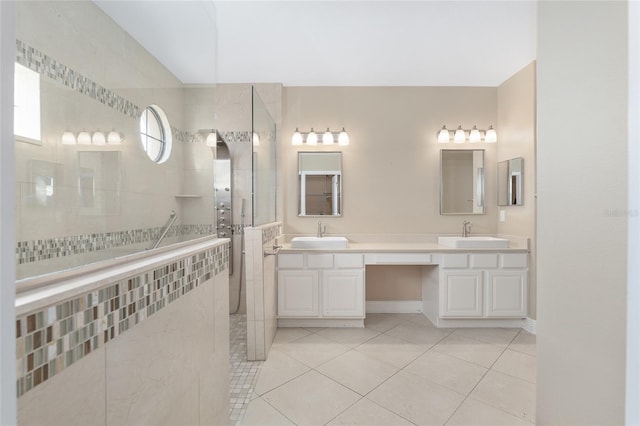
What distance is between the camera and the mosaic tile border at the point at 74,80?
776 mm

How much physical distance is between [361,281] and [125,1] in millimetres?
2474

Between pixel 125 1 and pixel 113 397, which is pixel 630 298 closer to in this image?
pixel 113 397

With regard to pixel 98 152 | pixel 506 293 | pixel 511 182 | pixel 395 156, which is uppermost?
pixel 395 156

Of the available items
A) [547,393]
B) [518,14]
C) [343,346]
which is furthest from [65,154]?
[518,14]

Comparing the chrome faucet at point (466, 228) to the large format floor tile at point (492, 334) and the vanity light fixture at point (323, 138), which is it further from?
the vanity light fixture at point (323, 138)

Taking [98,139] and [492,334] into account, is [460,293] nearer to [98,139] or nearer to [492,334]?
[492,334]

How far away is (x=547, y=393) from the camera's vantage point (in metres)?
1.03

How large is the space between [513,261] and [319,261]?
189 cm

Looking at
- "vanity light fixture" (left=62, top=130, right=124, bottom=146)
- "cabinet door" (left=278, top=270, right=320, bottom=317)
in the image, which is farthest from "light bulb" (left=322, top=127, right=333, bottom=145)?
"vanity light fixture" (left=62, top=130, right=124, bottom=146)

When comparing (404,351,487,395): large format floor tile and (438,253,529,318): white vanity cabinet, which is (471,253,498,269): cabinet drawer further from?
(404,351,487,395): large format floor tile

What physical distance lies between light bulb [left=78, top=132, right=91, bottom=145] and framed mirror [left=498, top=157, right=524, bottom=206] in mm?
3391

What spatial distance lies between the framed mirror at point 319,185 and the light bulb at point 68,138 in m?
2.33

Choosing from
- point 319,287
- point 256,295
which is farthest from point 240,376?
point 319,287

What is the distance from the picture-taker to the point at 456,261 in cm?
267
